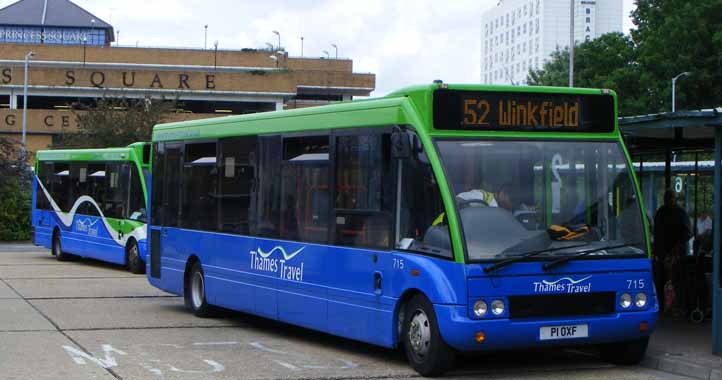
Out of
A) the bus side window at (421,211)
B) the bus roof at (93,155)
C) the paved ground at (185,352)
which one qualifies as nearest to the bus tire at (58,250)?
the bus roof at (93,155)

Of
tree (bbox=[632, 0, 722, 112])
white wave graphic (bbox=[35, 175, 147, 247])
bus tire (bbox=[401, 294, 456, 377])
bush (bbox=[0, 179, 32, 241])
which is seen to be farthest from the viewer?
tree (bbox=[632, 0, 722, 112])

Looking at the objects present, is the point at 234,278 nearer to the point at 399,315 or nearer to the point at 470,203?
the point at 399,315

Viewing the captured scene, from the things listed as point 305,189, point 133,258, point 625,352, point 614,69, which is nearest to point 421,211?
point 305,189

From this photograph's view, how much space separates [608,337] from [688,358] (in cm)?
124

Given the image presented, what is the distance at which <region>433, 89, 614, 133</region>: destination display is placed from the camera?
34.8ft

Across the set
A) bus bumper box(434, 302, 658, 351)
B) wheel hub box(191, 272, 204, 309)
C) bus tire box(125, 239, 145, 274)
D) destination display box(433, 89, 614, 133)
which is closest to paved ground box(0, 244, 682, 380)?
wheel hub box(191, 272, 204, 309)

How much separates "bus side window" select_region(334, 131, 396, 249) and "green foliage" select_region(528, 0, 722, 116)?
42818 mm

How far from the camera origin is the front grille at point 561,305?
10211mm

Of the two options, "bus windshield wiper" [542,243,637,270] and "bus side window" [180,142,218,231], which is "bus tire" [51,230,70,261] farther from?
"bus windshield wiper" [542,243,637,270]

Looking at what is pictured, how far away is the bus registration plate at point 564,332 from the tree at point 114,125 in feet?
140

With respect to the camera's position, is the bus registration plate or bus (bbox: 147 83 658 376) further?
the bus registration plate

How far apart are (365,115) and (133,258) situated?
51.3 ft

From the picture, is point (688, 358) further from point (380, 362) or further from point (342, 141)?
point (342, 141)

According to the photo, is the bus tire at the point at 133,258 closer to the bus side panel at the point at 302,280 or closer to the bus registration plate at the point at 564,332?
the bus side panel at the point at 302,280
